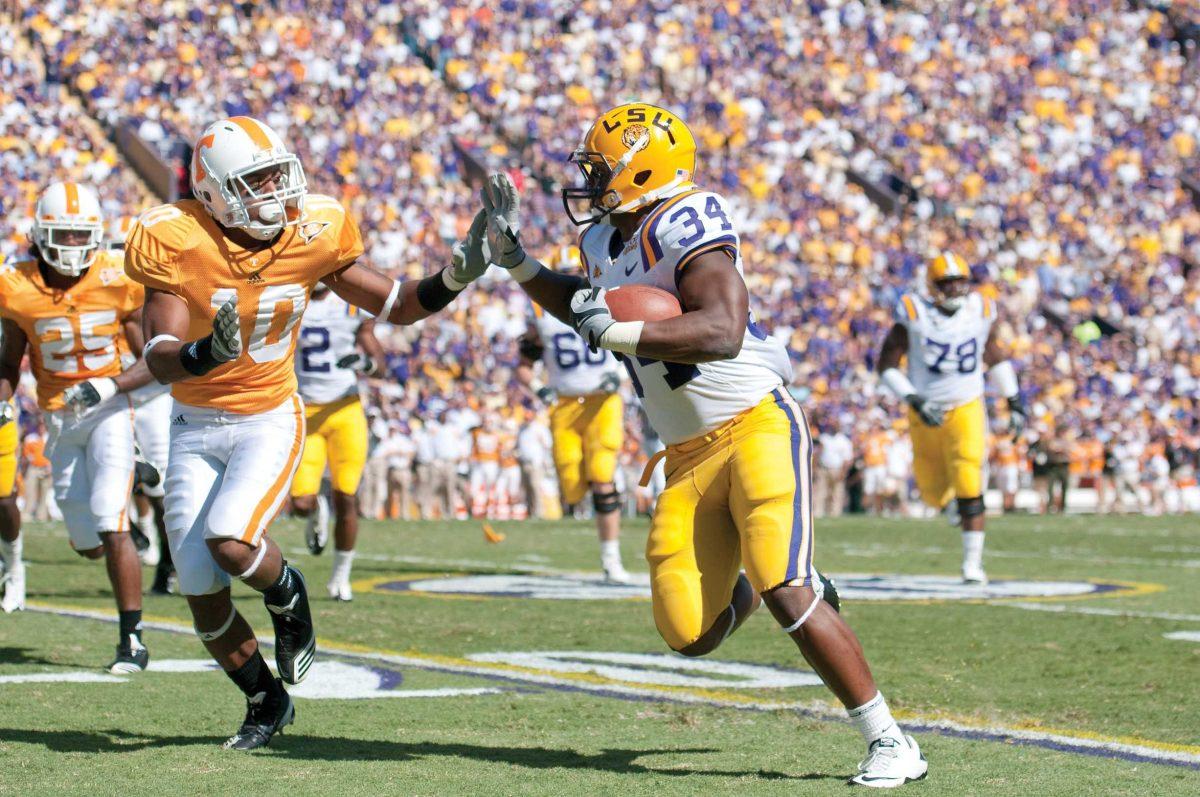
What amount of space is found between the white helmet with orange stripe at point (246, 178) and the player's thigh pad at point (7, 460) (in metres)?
3.77

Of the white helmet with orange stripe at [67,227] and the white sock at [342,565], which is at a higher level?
the white helmet with orange stripe at [67,227]

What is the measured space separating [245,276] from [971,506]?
6.22 m

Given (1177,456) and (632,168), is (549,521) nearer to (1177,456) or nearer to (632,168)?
(1177,456)

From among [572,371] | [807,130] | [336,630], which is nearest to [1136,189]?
[807,130]

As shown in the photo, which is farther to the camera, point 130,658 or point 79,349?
point 79,349

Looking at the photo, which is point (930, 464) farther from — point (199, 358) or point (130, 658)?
point (199, 358)

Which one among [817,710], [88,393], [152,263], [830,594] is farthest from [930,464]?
[152,263]

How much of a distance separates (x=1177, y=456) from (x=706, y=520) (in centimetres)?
2107

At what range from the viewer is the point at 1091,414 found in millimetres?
24891

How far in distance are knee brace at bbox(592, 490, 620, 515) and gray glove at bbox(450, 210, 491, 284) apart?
218 inches

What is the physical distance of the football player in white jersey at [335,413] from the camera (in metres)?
9.45

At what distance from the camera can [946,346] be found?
34.2ft

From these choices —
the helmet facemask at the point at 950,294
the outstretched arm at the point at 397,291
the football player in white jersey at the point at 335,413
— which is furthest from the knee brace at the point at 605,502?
the outstretched arm at the point at 397,291

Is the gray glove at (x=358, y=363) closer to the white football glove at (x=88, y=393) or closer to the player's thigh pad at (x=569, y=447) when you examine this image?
the player's thigh pad at (x=569, y=447)
